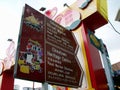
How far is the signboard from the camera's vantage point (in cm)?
301

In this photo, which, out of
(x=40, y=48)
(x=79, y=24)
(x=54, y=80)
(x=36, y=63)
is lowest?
(x=54, y=80)

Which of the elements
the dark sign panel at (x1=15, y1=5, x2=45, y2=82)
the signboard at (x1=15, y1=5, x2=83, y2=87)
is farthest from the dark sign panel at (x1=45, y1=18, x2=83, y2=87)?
the dark sign panel at (x1=15, y1=5, x2=45, y2=82)

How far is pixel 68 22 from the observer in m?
5.97

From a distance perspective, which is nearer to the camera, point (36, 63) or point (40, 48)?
point (36, 63)

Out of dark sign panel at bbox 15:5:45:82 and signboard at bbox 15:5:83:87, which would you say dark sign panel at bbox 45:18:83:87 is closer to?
signboard at bbox 15:5:83:87

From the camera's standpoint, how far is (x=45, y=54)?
3439mm

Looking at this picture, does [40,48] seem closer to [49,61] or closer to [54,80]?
[49,61]

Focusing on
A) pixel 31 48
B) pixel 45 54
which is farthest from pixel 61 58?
pixel 31 48

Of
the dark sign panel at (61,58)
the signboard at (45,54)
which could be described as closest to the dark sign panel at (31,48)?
the signboard at (45,54)

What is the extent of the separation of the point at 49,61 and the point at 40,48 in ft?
0.94

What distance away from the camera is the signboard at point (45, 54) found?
3.01 meters

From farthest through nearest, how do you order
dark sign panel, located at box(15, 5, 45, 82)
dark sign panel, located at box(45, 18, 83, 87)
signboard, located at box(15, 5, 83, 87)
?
dark sign panel, located at box(45, 18, 83, 87) < signboard, located at box(15, 5, 83, 87) < dark sign panel, located at box(15, 5, 45, 82)

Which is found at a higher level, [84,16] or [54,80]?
[84,16]

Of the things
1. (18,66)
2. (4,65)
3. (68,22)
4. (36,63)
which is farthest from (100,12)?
(4,65)
